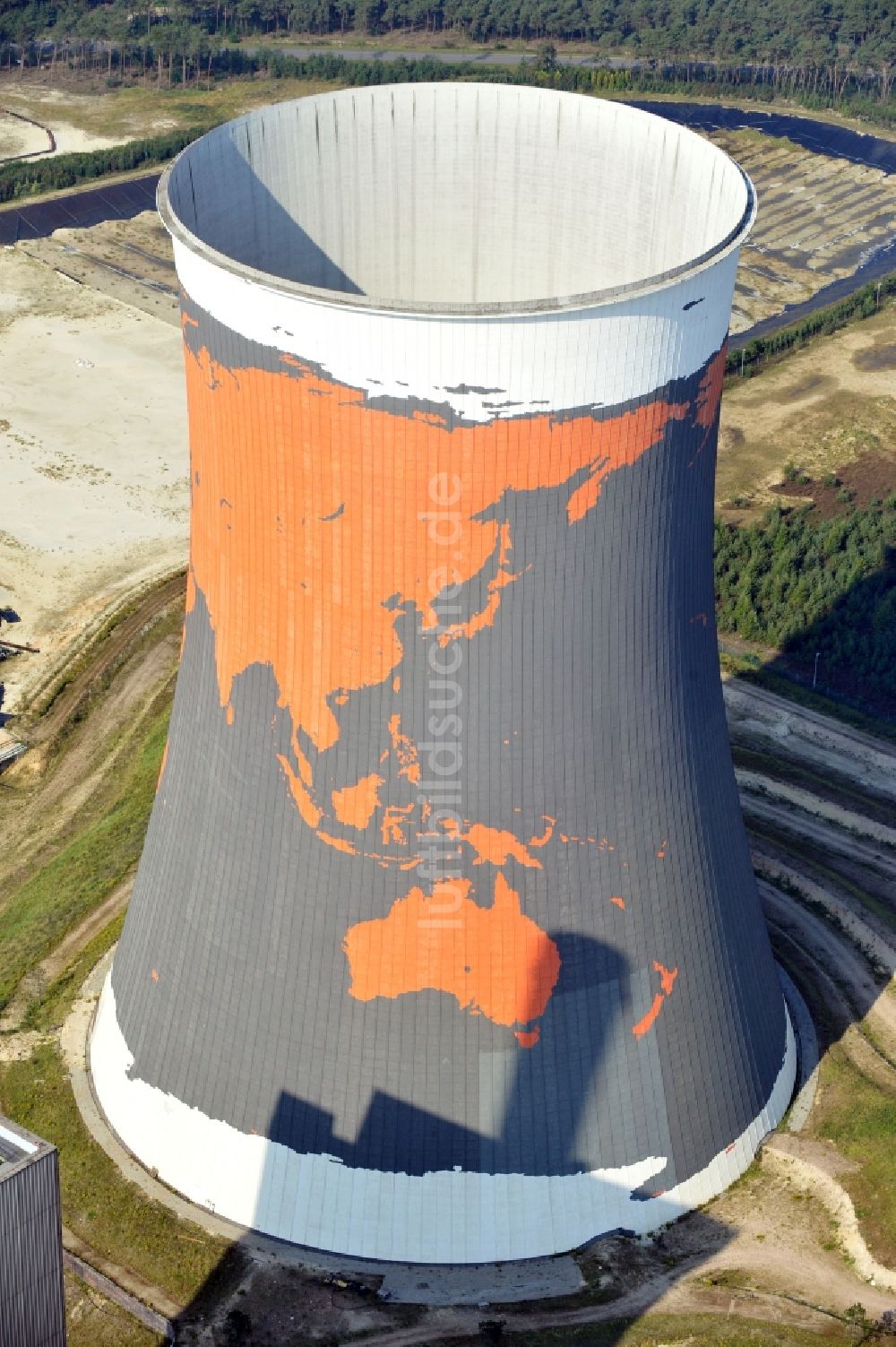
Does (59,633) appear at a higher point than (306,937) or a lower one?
lower

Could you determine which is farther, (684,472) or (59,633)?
(59,633)

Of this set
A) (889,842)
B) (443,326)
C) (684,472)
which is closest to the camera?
(443,326)

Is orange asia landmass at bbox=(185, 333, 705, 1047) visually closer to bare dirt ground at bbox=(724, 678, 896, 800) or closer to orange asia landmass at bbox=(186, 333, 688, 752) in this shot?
orange asia landmass at bbox=(186, 333, 688, 752)

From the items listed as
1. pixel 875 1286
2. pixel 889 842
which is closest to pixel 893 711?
pixel 889 842

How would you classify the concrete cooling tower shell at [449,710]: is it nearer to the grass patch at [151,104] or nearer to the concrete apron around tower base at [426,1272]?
the concrete apron around tower base at [426,1272]

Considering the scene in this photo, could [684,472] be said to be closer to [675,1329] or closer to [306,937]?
[306,937]

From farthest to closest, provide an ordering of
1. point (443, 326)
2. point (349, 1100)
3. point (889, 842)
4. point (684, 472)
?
1. point (889, 842)
2. point (349, 1100)
3. point (684, 472)
4. point (443, 326)

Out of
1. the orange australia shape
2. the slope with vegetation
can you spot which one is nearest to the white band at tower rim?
the orange australia shape
